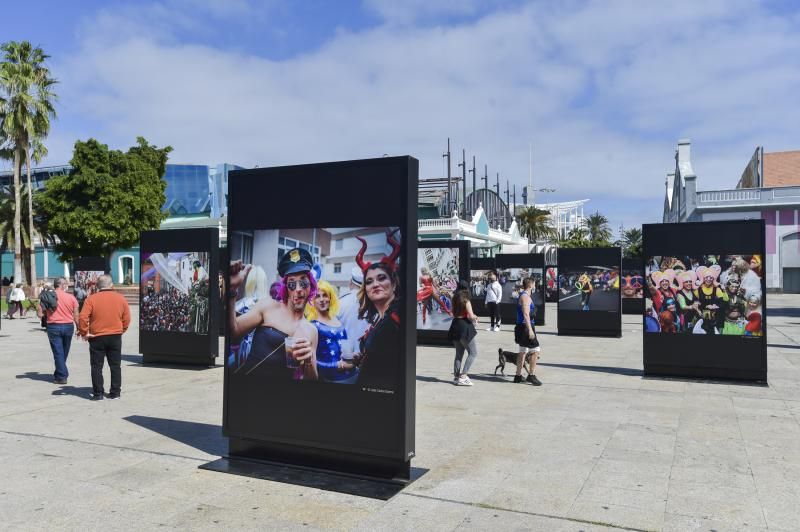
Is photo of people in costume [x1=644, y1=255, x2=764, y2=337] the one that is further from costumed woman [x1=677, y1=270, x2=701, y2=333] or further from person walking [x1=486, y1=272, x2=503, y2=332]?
person walking [x1=486, y1=272, x2=503, y2=332]

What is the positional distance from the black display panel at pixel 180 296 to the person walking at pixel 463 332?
4.48 meters

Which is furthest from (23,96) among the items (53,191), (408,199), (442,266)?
(408,199)

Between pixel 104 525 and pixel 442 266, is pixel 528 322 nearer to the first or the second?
pixel 442 266

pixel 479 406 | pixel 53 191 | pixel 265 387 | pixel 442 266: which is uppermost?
pixel 53 191

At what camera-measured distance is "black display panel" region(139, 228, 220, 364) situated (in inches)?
475

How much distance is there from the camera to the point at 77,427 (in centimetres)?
743

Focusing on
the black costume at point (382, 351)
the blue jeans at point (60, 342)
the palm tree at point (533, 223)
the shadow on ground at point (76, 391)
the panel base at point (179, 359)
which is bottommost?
the shadow on ground at point (76, 391)

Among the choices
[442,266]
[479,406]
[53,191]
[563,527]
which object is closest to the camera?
[563,527]

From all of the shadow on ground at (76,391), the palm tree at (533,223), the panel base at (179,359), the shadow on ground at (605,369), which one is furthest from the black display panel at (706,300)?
the palm tree at (533,223)

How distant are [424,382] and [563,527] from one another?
20.9ft

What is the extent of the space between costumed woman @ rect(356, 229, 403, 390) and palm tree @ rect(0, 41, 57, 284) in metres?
35.9

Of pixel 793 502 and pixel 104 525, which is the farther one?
pixel 793 502

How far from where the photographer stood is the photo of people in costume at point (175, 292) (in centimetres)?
1213

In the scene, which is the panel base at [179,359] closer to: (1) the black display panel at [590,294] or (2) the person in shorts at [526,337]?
(2) the person in shorts at [526,337]
